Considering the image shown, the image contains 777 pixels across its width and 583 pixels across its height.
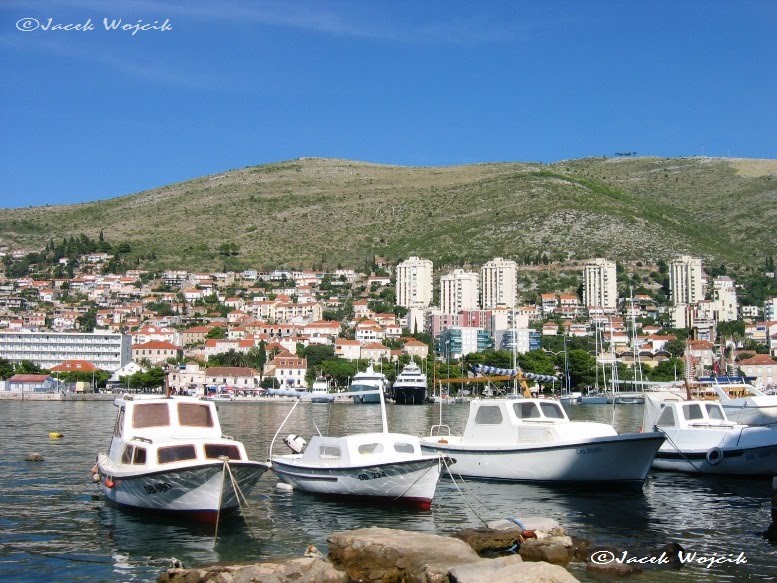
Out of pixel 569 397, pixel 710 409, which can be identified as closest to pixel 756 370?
pixel 569 397

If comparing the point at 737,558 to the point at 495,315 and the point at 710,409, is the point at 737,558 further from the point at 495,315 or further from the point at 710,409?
the point at 495,315

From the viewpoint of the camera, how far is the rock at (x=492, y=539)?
64.3 feet

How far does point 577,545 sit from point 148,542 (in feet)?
30.1

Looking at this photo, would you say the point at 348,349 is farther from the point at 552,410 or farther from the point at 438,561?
the point at 438,561

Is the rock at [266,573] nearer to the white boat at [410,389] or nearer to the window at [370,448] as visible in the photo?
the window at [370,448]

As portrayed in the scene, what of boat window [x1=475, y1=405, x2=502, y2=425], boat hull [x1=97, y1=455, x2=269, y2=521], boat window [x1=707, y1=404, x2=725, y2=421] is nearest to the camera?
boat hull [x1=97, y1=455, x2=269, y2=521]

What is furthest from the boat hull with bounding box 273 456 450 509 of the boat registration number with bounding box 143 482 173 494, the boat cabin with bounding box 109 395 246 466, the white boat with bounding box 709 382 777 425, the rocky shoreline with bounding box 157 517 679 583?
the white boat with bounding box 709 382 777 425

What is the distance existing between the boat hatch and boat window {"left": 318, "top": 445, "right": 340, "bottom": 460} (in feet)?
18.4

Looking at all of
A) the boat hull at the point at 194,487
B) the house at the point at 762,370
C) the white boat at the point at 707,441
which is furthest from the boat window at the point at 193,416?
the house at the point at 762,370

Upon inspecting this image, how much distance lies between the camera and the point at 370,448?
26.2 metres

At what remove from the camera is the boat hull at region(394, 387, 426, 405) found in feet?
419

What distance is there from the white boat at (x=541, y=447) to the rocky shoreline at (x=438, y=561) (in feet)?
25.9

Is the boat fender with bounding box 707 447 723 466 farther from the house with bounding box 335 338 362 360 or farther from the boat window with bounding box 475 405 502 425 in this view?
the house with bounding box 335 338 362 360

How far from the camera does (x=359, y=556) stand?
1781cm
